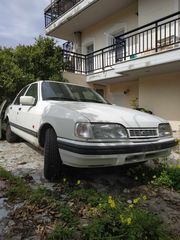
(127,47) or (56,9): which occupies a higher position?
(56,9)

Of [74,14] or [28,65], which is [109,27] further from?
[28,65]

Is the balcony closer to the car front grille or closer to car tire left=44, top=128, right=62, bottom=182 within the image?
the car front grille

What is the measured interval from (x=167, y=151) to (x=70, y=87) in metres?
2.31

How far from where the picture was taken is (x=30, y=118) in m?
4.11

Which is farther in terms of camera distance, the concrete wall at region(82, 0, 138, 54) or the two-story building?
the concrete wall at region(82, 0, 138, 54)

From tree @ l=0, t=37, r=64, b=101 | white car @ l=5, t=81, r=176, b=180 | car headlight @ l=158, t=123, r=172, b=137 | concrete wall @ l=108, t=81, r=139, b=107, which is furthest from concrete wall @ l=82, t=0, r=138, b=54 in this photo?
white car @ l=5, t=81, r=176, b=180

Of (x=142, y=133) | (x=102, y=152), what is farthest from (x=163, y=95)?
(x=102, y=152)

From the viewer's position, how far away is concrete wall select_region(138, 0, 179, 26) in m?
8.47

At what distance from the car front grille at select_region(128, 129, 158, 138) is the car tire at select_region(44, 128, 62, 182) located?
104cm

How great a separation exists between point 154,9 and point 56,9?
21.8ft

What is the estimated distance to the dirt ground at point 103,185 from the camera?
2.36m

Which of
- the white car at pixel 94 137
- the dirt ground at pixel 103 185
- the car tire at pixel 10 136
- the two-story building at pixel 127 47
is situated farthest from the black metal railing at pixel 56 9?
the white car at pixel 94 137

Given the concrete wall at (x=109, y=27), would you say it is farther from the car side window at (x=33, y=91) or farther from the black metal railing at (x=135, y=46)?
the car side window at (x=33, y=91)

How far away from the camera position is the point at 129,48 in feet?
32.8
